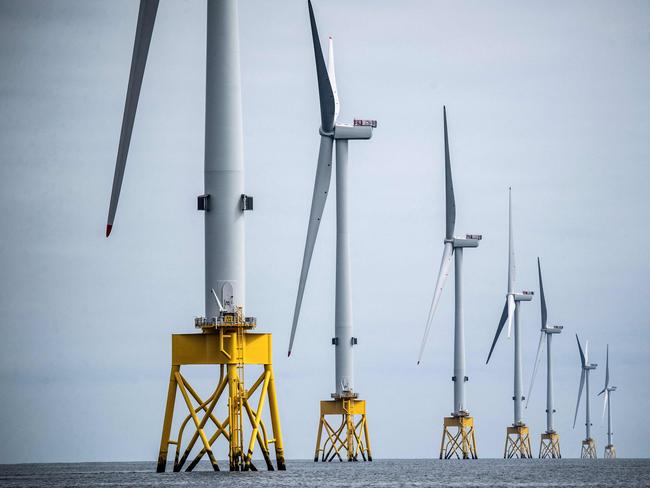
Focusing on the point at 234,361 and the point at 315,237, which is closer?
the point at 234,361

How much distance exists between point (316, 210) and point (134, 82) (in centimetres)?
4511

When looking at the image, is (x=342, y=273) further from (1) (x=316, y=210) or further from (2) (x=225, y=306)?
(2) (x=225, y=306)

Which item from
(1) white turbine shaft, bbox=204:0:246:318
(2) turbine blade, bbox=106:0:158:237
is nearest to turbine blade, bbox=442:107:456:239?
(1) white turbine shaft, bbox=204:0:246:318

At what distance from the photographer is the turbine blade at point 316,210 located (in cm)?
11350


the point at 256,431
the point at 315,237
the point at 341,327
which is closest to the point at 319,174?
the point at 315,237

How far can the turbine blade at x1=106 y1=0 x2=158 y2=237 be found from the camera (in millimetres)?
76375

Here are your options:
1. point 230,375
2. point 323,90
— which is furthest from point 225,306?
point 323,90

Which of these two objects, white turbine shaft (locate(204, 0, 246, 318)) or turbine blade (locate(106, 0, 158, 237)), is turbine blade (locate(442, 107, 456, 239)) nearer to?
white turbine shaft (locate(204, 0, 246, 318))

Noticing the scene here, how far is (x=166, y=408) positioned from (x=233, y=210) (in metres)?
14.2

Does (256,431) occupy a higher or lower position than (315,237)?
lower

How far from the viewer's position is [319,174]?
12862 cm

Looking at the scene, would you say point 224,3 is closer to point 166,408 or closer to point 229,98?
point 229,98

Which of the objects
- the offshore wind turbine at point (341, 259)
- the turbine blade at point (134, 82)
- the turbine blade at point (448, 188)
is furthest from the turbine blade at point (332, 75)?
the turbine blade at point (134, 82)

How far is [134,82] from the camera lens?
7700 cm
